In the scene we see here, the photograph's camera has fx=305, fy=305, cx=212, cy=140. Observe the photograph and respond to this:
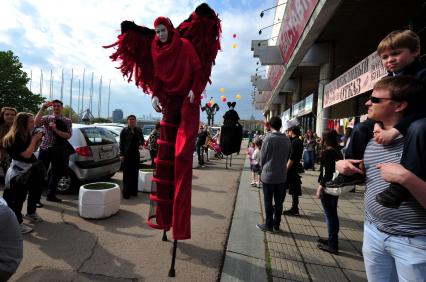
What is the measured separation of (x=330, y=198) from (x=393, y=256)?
235cm

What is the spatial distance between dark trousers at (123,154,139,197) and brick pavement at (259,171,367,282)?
10.5 feet

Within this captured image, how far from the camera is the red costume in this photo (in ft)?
10.5

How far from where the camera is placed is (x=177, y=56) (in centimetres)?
320

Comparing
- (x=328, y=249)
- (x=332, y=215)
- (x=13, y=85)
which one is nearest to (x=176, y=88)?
(x=332, y=215)

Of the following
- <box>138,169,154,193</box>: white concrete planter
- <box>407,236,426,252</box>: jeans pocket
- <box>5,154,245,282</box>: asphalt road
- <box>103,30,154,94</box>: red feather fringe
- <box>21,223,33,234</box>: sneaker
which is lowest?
<box>5,154,245,282</box>: asphalt road

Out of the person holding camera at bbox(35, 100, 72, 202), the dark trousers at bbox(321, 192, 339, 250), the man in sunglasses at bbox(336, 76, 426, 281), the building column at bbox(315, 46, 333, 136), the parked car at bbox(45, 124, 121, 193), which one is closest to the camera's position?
the man in sunglasses at bbox(336, 76, 426, 281)

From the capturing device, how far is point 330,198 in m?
3.94

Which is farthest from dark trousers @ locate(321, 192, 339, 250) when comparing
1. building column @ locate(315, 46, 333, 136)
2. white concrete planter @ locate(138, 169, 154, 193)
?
building column @ locate(315, 46, 333, 136)

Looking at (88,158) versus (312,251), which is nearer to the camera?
(312,251)

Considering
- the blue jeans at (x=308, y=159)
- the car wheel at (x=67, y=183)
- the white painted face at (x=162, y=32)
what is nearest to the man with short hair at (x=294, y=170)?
the white painted face at (x=162, y=32)

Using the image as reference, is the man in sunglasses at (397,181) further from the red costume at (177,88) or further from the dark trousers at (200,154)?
the dark trousers at (200,154)

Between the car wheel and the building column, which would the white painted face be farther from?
the building column

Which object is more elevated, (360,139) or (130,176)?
(360,139)

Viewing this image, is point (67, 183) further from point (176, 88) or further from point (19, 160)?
point (176, 88)
